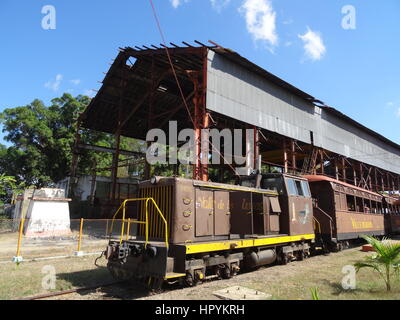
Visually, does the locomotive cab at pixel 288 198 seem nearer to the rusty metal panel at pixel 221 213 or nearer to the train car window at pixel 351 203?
the rusty metal panel at pixel 221 213

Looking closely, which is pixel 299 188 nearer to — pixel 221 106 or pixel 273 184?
pixel 273 184

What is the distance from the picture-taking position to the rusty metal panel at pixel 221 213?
25.0 feet

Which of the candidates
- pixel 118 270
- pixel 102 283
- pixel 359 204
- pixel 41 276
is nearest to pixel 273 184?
pixel 118 270

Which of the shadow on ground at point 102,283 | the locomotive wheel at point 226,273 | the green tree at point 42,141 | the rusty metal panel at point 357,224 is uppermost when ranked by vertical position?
the green tree at point 42,141

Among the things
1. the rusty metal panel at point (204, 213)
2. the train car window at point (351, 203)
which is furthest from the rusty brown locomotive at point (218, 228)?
the train car window at point (351, 203)

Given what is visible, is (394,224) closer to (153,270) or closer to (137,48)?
(153,270)

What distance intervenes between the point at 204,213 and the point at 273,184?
11.1 feet

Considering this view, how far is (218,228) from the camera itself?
7648mm

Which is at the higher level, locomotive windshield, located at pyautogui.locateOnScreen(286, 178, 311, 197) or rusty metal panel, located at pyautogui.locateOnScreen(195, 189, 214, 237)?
locomotive windshield, located at pyautogui.locateOnScreen(286, 178, 311, 197)

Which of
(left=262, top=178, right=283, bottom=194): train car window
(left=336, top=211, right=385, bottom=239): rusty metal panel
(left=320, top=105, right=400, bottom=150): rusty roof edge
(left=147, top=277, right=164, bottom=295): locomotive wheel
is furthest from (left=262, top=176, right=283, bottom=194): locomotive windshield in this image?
(left=320, top=105, right=400, bottom=150): rusty roof edge

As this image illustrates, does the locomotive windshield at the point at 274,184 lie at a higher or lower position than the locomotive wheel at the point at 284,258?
higher

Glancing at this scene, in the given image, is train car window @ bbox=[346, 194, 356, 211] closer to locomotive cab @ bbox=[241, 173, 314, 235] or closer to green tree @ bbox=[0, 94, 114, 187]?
locomotive cab @ bbox=[241, 173, 314, 235]

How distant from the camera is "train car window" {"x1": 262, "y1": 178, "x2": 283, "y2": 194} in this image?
9.52 meters
